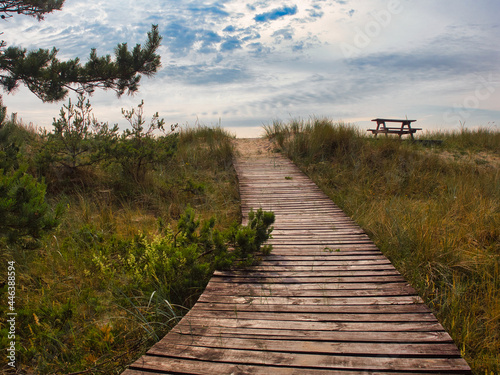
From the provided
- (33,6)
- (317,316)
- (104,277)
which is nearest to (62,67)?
(33,6)

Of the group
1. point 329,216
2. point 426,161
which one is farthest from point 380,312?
point 426,161

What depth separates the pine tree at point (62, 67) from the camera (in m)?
7.22

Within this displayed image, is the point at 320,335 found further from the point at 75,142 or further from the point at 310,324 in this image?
the point at 75,142

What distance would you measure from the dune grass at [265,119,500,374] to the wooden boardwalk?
50 cm

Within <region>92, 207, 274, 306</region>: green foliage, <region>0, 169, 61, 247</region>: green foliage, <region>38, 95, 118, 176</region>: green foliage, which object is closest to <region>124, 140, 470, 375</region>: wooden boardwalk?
<region>92, 207, 274, 306</region>: green foliage

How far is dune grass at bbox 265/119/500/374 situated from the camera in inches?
120

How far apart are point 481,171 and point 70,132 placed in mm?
9743

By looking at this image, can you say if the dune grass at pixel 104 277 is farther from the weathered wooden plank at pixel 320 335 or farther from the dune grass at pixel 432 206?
the dune grass at pixel 432 206

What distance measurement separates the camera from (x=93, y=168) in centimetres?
732

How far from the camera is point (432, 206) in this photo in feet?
17.9

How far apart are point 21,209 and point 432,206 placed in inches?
217

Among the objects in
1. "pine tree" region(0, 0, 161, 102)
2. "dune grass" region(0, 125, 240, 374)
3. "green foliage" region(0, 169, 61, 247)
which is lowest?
"dune grass" region(0, 125, 240, 374)

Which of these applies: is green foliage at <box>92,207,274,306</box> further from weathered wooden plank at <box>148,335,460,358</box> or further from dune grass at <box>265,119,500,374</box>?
dune grass at <box>265,119,500,374</box>

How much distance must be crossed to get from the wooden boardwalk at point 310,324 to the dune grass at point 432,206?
1.64 ft
